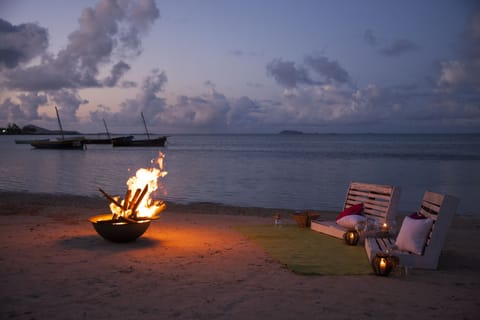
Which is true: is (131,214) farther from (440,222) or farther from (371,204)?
(440,222)

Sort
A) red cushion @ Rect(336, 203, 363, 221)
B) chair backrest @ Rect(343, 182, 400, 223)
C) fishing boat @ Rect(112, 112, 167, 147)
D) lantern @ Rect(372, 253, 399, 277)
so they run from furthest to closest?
fishing boat @ Rect(112, 112, 167, 147), red cushion @ Rect(336, 203, 363, 221), chair backrest @ Rect(343, 182, 400, 223), lantern @ Rect(372, 253, 399, 277)

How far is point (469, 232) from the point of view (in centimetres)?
927

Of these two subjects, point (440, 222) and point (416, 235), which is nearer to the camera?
point (440, 222)

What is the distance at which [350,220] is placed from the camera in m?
7.55

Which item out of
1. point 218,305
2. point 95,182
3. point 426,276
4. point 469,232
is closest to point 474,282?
point 426,276

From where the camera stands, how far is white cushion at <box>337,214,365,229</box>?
7.46 metres

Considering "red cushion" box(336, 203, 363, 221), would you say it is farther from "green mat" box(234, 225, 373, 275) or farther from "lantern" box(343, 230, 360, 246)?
"lantern" box(343, 230, 360, 246)

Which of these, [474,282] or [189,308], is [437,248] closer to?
[474,282]

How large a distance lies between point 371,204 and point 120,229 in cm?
442

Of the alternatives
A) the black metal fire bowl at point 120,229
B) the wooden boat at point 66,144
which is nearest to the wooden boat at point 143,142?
the wooden boat at point 66,144

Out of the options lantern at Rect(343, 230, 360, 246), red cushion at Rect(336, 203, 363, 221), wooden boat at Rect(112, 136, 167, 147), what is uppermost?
red cushion at Rect(336, 203, 363, 221)

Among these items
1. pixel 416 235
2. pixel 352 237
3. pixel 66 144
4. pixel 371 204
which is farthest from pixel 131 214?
pixel 66 144

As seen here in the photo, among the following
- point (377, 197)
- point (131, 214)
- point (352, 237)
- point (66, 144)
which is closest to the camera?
point (352, 237)

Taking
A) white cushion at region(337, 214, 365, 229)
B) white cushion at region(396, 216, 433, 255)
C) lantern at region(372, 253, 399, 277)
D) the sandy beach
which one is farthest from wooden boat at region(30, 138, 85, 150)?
lantern at region(372, 253, 399, 277)
